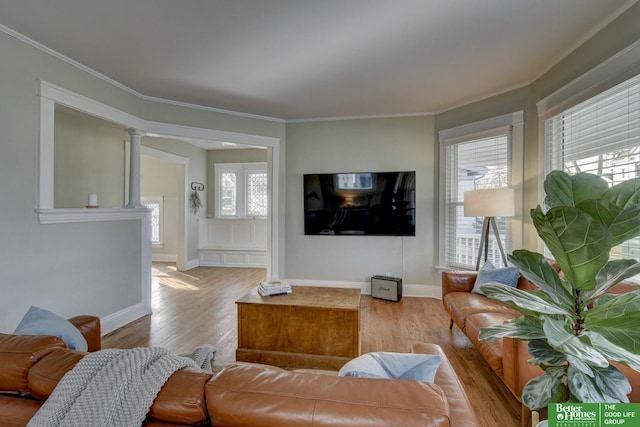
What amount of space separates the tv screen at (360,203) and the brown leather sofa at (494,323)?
49.8 inches

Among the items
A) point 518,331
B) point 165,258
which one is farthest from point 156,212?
point 518,331

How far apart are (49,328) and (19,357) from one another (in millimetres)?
386

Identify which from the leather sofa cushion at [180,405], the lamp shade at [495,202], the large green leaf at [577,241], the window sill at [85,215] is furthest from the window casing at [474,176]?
the window sill at [85,215]

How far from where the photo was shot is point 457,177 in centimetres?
392

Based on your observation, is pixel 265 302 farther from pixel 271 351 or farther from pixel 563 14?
pixel 563 14

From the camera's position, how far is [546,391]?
81 centimetres

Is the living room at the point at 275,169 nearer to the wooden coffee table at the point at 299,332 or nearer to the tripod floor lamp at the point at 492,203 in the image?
the tripod floor lamp at the point at 492,203

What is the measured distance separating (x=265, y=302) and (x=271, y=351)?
0.41 metres

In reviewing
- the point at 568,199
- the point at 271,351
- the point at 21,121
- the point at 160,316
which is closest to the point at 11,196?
the point at 21,121

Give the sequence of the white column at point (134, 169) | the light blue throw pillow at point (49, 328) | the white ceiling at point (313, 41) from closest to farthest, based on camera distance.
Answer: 1. the light blue throw pillow at point (49, 328)
2. the white ceiling at point (313, 41)
3. the white column at point (134, 169)

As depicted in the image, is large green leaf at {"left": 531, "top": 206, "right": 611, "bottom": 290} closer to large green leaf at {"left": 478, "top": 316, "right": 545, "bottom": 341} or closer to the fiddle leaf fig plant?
the fiddle leaf fig plant

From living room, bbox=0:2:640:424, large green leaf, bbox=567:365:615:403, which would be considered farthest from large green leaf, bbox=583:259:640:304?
living room, bbox=0:2:640:424

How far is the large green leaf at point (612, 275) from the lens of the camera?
2.77ft

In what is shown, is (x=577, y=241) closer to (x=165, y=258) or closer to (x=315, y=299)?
(x=315, y=299)
